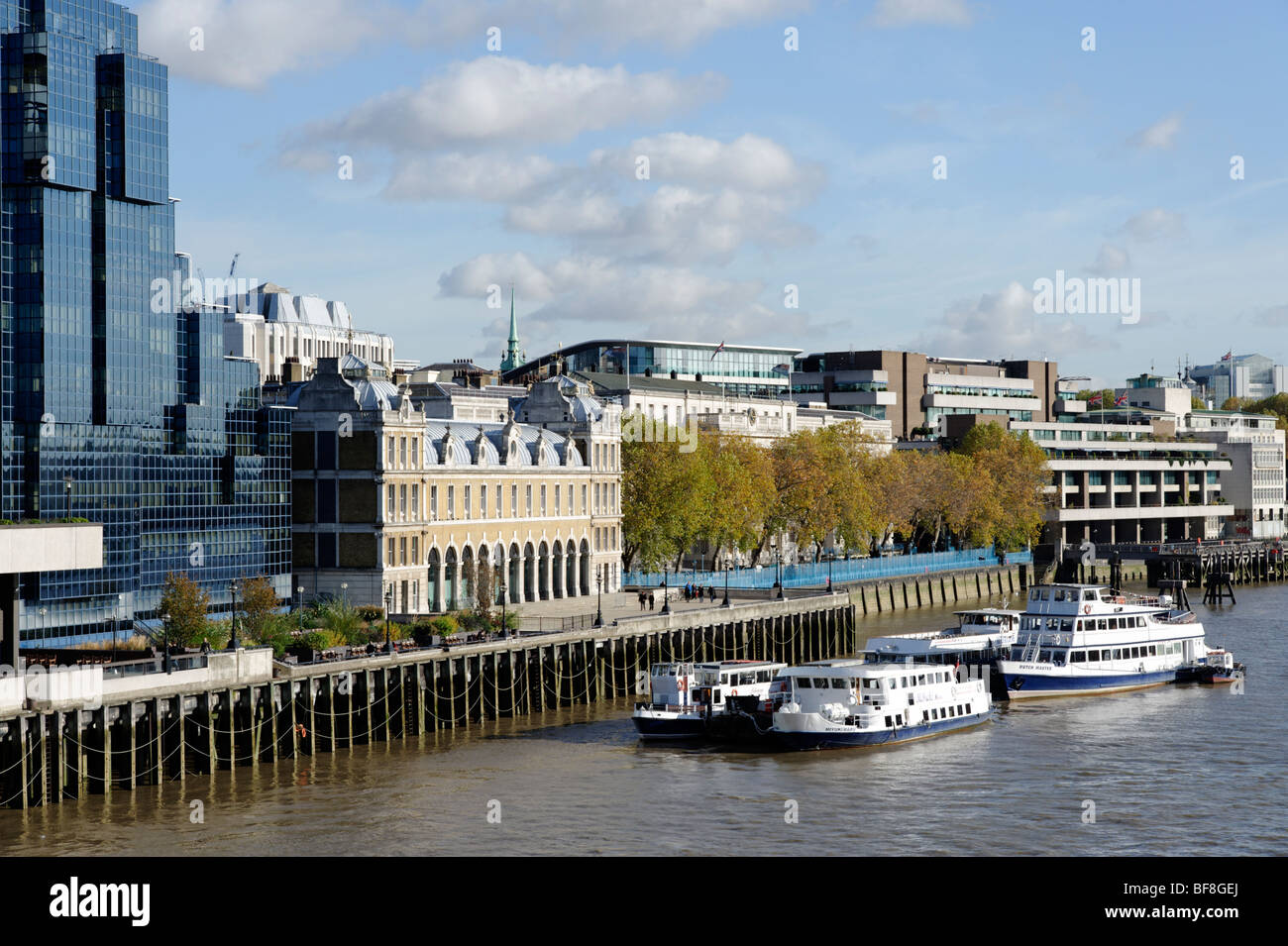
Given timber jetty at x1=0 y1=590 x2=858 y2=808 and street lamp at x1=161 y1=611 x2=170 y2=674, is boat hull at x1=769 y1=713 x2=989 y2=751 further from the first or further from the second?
street lamp at x1=161 y1=611 x2=170 y2=674

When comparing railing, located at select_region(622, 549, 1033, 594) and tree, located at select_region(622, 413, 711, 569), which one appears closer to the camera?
tree, located at select_region(622, 413, 711, 569)

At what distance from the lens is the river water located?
51.3 m

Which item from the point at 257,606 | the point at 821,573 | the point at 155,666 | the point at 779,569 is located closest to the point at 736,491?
the point at 821,573

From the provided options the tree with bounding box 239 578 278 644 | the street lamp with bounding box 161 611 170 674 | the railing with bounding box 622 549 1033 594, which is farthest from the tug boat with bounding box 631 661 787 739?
the railing with bounding box 622 549 1033 594

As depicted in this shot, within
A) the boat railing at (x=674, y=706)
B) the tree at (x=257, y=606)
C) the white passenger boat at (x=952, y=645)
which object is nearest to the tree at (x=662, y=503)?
the white passenger boat at (x=952, y=645)

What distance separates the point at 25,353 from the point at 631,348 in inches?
4453

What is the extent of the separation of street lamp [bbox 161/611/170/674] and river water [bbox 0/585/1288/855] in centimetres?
439

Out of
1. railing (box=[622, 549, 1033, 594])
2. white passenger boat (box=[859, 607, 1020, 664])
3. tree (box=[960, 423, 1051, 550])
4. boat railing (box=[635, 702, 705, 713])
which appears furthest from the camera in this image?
tree (box=[960, 423, 1051, 550])

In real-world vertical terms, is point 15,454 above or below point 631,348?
below

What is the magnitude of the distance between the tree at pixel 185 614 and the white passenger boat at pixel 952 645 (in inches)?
1304

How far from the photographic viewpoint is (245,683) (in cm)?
6606

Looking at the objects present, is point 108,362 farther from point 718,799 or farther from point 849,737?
point 718,799

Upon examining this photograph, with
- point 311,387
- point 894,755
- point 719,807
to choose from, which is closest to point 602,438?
point 311,387

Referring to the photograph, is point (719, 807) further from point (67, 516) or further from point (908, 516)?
point (908, 516)
